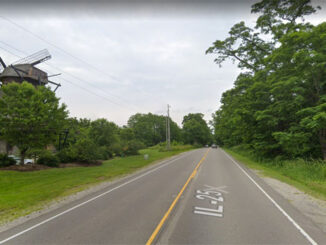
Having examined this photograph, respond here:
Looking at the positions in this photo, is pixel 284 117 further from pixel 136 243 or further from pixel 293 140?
pixel 136 243

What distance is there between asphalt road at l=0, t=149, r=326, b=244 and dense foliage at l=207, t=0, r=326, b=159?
9264 mm

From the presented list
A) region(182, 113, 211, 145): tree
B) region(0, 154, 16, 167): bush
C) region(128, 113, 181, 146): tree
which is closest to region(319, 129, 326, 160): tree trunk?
region(0, 154, 16, 167): bush

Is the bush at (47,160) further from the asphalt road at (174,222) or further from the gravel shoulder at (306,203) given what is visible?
the gravel shoulder at (306,203)

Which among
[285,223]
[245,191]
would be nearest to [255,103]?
[245,191]

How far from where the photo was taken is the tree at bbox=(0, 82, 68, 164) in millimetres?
15651

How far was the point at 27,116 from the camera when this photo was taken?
1567 cm

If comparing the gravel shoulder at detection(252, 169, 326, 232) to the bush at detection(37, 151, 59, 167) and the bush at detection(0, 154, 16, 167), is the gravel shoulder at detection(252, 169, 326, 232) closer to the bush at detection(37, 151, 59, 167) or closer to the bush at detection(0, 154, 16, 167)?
the bush at detection(37, 151, 59, 167)

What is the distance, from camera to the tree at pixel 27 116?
1565 cm

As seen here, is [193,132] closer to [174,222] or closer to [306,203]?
[306,203]

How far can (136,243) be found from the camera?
4230mm

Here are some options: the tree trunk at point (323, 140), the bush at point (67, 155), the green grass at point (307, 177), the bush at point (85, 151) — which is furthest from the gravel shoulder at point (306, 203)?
the bush at point (67, 155)

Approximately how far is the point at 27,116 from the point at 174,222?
16.5 meters

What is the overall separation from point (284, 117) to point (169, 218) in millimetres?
16748

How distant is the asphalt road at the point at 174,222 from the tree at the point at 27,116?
12.3 m
